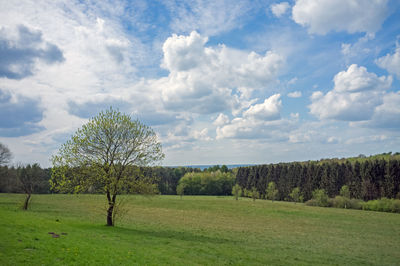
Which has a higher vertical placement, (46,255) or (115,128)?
(115,128)

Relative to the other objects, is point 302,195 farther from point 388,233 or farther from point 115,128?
point 115,128

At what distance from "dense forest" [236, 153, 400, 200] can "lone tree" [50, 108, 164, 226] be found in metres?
99.8

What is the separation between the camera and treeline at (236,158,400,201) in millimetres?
99250

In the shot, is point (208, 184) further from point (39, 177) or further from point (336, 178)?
point (39, 177)

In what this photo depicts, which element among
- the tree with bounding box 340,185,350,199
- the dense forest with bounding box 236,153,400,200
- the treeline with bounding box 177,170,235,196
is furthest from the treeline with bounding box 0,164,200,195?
the tree with bounding box 340,185,350,199

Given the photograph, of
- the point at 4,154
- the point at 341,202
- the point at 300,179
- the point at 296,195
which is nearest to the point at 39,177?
the point at 4,154

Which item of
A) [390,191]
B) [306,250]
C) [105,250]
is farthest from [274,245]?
[390,191]

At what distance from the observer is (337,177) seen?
114438 millimetres

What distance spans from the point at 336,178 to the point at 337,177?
23.7 inches

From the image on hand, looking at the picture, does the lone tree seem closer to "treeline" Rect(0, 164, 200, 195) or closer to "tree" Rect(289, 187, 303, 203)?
"treeline" Rect(0, 164, 200, 195)

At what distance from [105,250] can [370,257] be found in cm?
2526

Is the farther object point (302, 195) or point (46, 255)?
point (302, 195)

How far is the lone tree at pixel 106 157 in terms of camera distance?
3102cm

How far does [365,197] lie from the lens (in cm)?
10319
